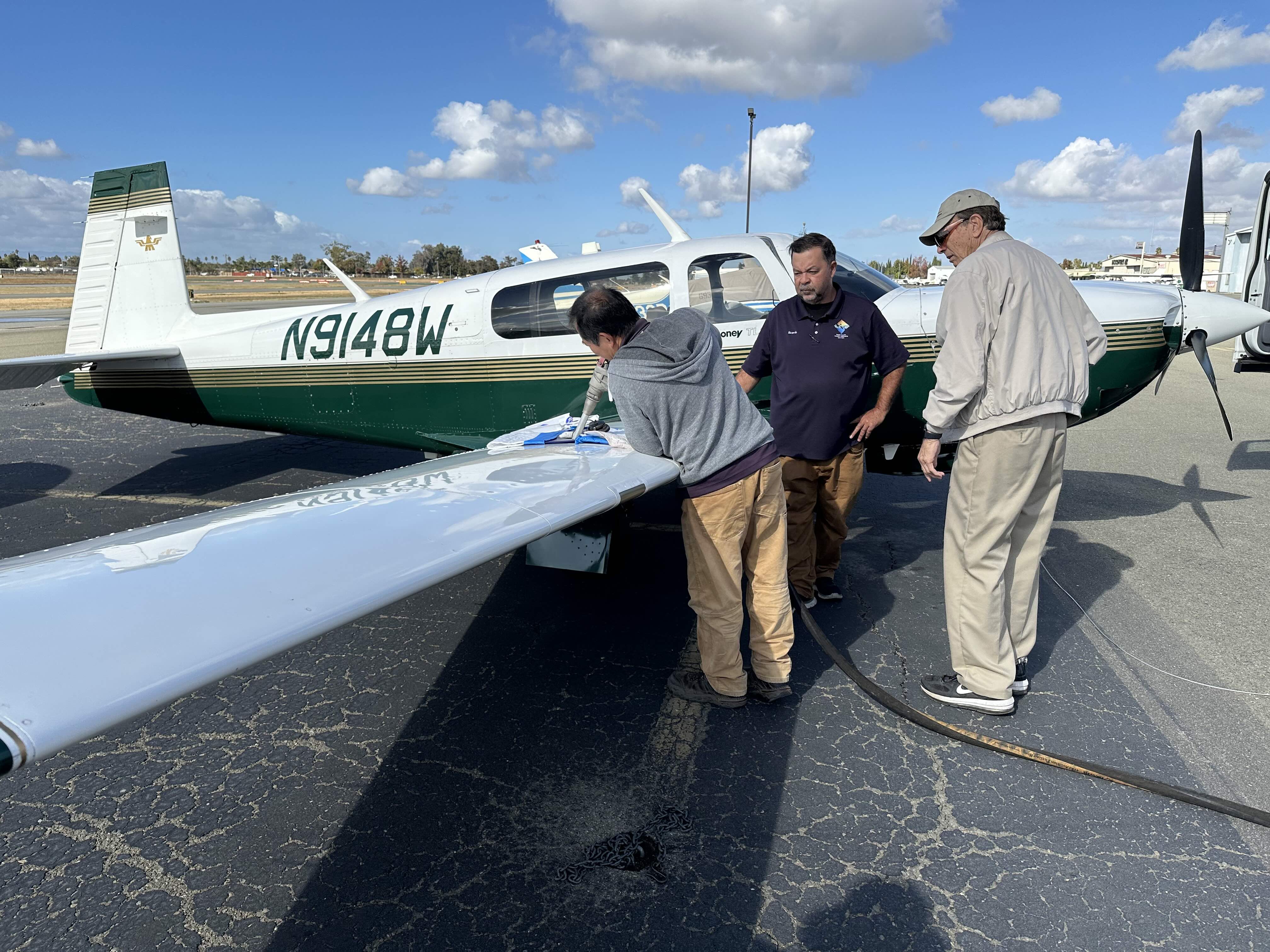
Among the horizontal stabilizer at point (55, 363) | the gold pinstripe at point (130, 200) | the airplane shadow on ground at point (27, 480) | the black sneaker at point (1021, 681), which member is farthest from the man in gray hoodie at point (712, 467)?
the airplane shadow on ground at point (27, 480)

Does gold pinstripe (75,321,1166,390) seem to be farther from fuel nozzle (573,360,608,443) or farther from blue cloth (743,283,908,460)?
fuel nozzle (573,360,608,443)

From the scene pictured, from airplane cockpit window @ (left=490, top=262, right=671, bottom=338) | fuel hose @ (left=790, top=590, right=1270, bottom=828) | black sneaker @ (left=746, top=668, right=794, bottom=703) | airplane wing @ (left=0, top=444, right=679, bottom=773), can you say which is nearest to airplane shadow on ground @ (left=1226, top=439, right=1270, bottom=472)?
fuel hose @ (left=790, top=590, right=1270, bottom=828)

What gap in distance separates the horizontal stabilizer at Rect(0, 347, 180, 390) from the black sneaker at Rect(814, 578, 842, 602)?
5657 millimetres

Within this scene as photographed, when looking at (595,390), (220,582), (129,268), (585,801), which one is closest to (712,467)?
(595,390)

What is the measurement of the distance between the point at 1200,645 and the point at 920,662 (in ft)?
4.75

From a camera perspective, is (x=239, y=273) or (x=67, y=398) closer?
(x=67, y=398)

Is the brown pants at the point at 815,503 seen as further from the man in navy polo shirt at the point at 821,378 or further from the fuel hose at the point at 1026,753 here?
the fuel hose at the point at 1026,753

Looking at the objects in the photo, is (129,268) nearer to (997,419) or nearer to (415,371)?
(415,371)

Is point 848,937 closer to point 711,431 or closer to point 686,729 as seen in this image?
point 686,729

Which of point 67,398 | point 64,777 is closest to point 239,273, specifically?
point 67,398

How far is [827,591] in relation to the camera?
426cm

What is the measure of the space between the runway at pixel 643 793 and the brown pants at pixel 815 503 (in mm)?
345

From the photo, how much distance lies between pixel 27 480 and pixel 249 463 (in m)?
1.86

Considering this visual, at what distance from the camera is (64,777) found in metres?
2.80
